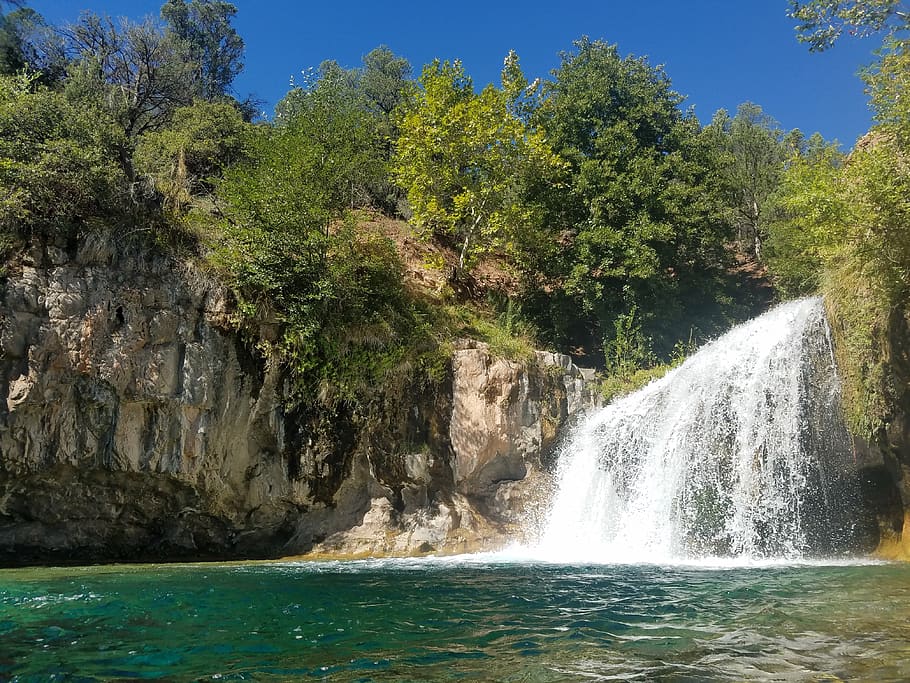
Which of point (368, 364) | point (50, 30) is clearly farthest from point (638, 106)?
point (50, 30)

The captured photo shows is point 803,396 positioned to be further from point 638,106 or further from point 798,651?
point 638,106

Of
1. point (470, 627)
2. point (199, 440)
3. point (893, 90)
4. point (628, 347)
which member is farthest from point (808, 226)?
point (199, 440)

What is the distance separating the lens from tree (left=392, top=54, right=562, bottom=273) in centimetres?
2125

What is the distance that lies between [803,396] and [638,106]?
14.9 metres

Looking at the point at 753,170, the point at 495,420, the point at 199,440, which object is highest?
the point at 753,170

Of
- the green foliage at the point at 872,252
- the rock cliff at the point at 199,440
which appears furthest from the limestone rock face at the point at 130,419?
the green foliage at the point at 872,252

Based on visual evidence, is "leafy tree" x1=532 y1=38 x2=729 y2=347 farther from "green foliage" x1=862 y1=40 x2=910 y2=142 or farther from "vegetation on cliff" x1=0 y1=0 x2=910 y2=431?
"green foliage" x1=862 y1=40 x2=910 y2=142

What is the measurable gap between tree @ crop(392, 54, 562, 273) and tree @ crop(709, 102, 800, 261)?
14.4 meters

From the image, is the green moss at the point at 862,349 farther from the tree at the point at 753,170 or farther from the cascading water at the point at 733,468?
the tree at the point at 753,170

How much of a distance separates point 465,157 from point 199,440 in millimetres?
12636

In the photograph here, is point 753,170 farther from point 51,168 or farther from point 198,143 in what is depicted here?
point 51,168

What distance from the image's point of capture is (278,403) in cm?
1597

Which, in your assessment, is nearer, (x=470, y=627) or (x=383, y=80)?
(x=470, y=627)

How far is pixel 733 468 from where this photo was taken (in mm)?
14227
